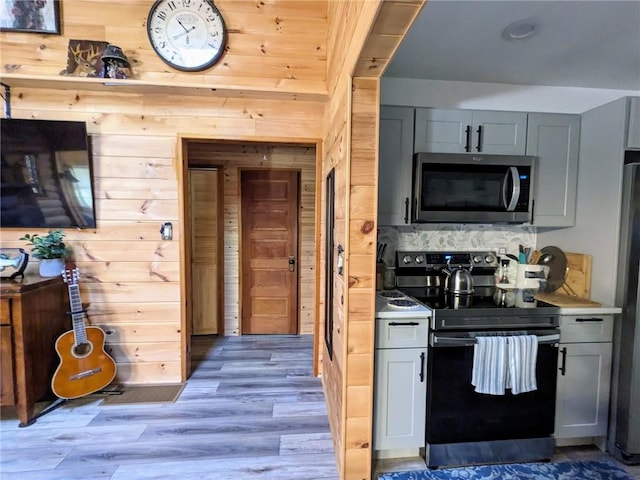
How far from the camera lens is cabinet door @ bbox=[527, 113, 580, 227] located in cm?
212

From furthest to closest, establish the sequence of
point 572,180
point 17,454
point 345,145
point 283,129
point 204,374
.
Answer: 1. point 204,374
2. point 283,129
3. point 572,180
4. point 17,454
5. point 345,145

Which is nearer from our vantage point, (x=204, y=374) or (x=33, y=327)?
(x=33, y=327)

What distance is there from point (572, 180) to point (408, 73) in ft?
4.54

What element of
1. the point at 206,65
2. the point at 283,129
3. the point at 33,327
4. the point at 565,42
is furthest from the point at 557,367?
the point at 33,327

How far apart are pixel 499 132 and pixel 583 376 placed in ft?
5.33

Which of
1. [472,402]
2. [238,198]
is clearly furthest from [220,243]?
[472,402]

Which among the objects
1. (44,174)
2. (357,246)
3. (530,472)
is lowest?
(530,472)

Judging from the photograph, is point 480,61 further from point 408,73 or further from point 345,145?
point 345,145

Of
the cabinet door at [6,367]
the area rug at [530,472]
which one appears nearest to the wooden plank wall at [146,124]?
the cabinet door at [6,367]

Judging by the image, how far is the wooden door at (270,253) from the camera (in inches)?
141

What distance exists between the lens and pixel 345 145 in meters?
1.51

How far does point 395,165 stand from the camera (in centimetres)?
205

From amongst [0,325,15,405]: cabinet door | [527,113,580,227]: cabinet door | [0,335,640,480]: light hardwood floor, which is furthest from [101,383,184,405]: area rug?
[527,113,580,227]: cabinet door

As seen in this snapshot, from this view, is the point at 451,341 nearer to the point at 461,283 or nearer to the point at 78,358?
the point at 461,283
